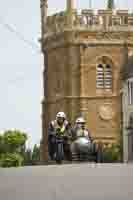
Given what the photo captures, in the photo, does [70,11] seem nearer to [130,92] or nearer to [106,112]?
[106,112]

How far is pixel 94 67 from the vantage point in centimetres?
10256

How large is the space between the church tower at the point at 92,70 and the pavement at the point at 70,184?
79677 millimetres

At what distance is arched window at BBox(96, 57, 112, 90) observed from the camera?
103312 millimetres

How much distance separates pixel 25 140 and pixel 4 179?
89611 mm

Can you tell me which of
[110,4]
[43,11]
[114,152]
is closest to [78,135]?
[114,152]

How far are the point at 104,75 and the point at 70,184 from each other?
8533 cm

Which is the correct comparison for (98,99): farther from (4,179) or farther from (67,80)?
(4,179)

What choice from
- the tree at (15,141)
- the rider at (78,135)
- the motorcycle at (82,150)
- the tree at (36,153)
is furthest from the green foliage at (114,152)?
the motorcycle at (82,150)

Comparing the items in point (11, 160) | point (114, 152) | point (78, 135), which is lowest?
point (78, 135)

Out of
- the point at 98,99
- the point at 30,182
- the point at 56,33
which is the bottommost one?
the point at 30,182

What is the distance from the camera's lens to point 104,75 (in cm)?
10344

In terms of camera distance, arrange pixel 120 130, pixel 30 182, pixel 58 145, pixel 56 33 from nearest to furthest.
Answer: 1. pixel 30 182
2. pixel 58 145
3. pixel 120 130
4. pixel 56 33

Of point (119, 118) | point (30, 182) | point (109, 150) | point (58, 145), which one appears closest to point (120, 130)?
point (119, 118)

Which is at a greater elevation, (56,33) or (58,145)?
(56,33)
